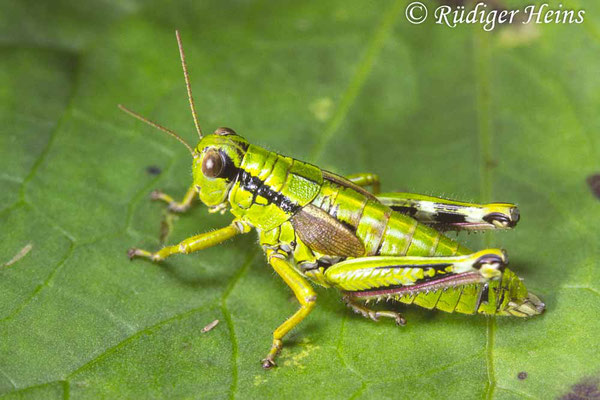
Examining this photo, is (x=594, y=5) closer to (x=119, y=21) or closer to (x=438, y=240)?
(x=438, y=240)

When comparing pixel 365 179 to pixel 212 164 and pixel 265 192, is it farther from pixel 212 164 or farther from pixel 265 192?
pixel 212 164

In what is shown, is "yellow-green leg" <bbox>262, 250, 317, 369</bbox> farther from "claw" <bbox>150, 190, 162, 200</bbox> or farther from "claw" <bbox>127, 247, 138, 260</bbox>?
"claw" <bbox>150, 190, 162, 200</bbox>

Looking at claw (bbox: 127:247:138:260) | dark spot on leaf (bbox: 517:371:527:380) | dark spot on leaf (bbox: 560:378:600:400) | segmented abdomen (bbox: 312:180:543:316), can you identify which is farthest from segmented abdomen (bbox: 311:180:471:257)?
claw (bbox: 127:247:138:260)

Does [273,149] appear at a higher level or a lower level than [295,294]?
higher

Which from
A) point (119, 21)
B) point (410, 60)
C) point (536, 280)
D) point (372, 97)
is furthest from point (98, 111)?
point (536, 280)

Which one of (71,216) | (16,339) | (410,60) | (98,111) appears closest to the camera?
(16,339)

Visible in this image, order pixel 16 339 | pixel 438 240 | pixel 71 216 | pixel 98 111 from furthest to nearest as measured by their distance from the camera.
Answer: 1. pixel 98 111
2. pixel 71 216
3. pixel 438 240
4. pixel 16 339

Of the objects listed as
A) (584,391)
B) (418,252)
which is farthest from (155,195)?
(584,391)

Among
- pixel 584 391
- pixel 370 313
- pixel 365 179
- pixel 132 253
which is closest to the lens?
pixel 584 391
